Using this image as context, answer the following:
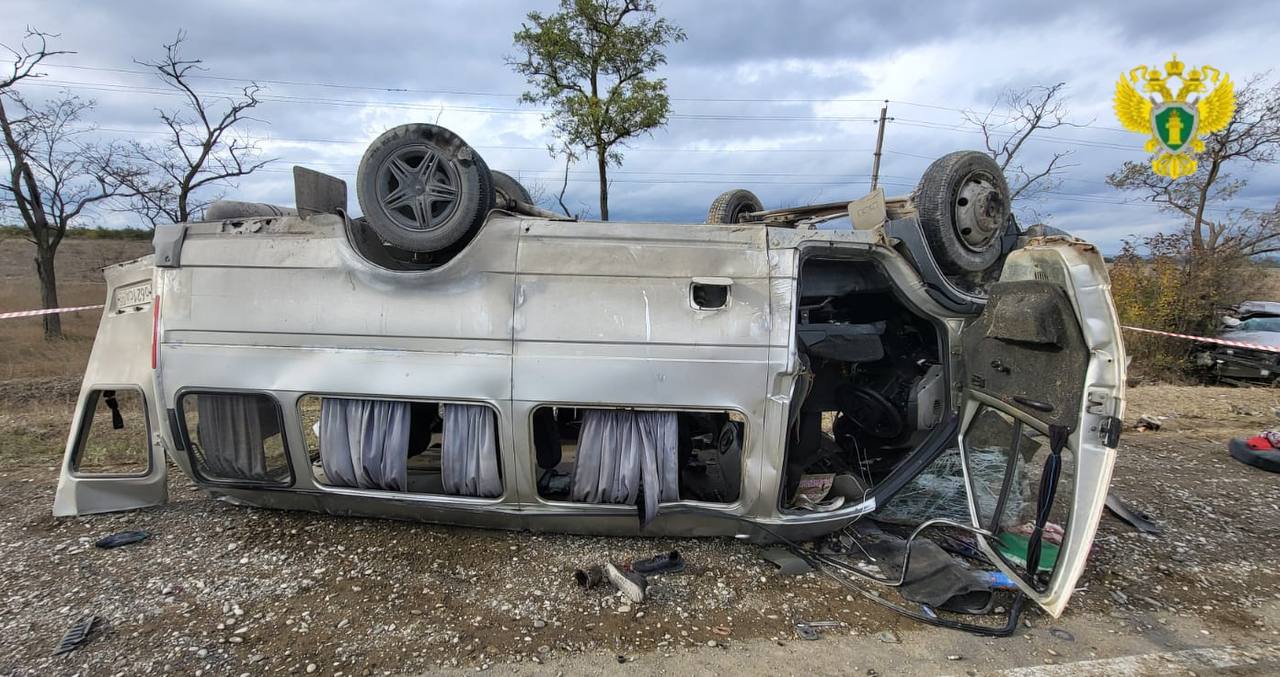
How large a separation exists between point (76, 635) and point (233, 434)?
3.53ft

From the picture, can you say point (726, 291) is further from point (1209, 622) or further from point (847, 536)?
point (1209, 622)

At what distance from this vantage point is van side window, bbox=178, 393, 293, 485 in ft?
10.7

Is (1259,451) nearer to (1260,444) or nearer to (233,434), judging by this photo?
(1260,444)

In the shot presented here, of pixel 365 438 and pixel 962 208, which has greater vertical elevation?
pixel 962 208

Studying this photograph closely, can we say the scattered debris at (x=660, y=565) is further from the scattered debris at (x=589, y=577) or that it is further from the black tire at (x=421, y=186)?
the black tire at (x=421, y=186)

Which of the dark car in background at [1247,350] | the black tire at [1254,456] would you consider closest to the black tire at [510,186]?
the black tire at [1254,456]

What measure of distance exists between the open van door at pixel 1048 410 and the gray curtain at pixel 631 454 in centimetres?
168

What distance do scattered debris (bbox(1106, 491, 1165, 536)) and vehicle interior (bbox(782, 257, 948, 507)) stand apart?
60.6 inches

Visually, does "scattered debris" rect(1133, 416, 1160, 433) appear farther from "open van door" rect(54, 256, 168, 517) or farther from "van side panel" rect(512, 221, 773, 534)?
"open van door" rect(54, 256, 168, 517)

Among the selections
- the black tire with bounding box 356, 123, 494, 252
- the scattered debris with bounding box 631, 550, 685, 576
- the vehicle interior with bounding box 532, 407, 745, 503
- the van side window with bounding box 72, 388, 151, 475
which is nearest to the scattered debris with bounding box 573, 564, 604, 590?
the scattered debris with bounding box 631, 550, 685, 576

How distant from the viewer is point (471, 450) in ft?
10.2

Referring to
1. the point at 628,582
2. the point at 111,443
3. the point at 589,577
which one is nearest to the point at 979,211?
the point at 628,582

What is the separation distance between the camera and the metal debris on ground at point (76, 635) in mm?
2514

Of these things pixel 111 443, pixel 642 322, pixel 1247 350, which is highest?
pixel 642 322
